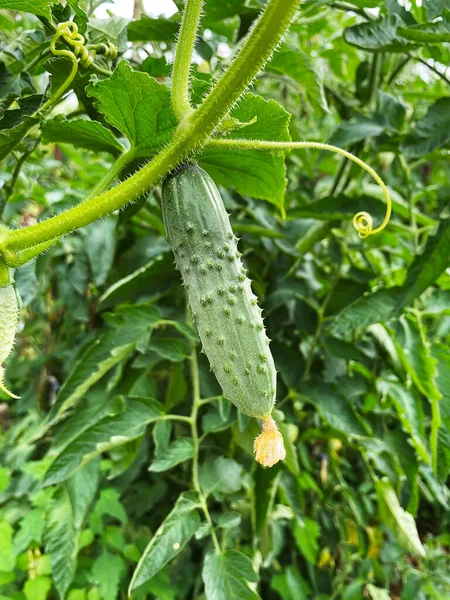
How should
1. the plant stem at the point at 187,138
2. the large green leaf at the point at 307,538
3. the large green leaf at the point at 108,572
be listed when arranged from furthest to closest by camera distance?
the large green leaf at the point at 307,538
the large green leaf at the point at 108,572
the plant stem at the point at 187,138

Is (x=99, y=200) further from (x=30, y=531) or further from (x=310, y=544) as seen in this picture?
(x=310, y=544)

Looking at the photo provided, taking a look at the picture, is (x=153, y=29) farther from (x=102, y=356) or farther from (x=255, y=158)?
(x=102, y=356)

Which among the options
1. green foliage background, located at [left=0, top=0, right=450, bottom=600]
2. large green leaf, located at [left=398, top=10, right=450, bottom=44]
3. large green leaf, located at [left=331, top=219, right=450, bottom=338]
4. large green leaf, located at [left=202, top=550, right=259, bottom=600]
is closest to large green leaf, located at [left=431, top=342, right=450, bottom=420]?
green foliage background, located at [left=0, top=0, right=450, bottom=600]

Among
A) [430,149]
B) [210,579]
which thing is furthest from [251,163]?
[210,579]

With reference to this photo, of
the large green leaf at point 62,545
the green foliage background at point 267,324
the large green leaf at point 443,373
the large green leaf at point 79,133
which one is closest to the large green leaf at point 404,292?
the green foliage background at point 267,324

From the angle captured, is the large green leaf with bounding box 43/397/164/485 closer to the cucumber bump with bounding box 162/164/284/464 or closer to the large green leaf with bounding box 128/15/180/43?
the cucumber bump with bounding box 162/164/284/464

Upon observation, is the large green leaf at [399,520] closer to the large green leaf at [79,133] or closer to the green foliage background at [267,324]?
the green foliage background at [267,324]

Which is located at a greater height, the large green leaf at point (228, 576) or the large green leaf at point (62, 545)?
the large green leaf at point (228, 576)
